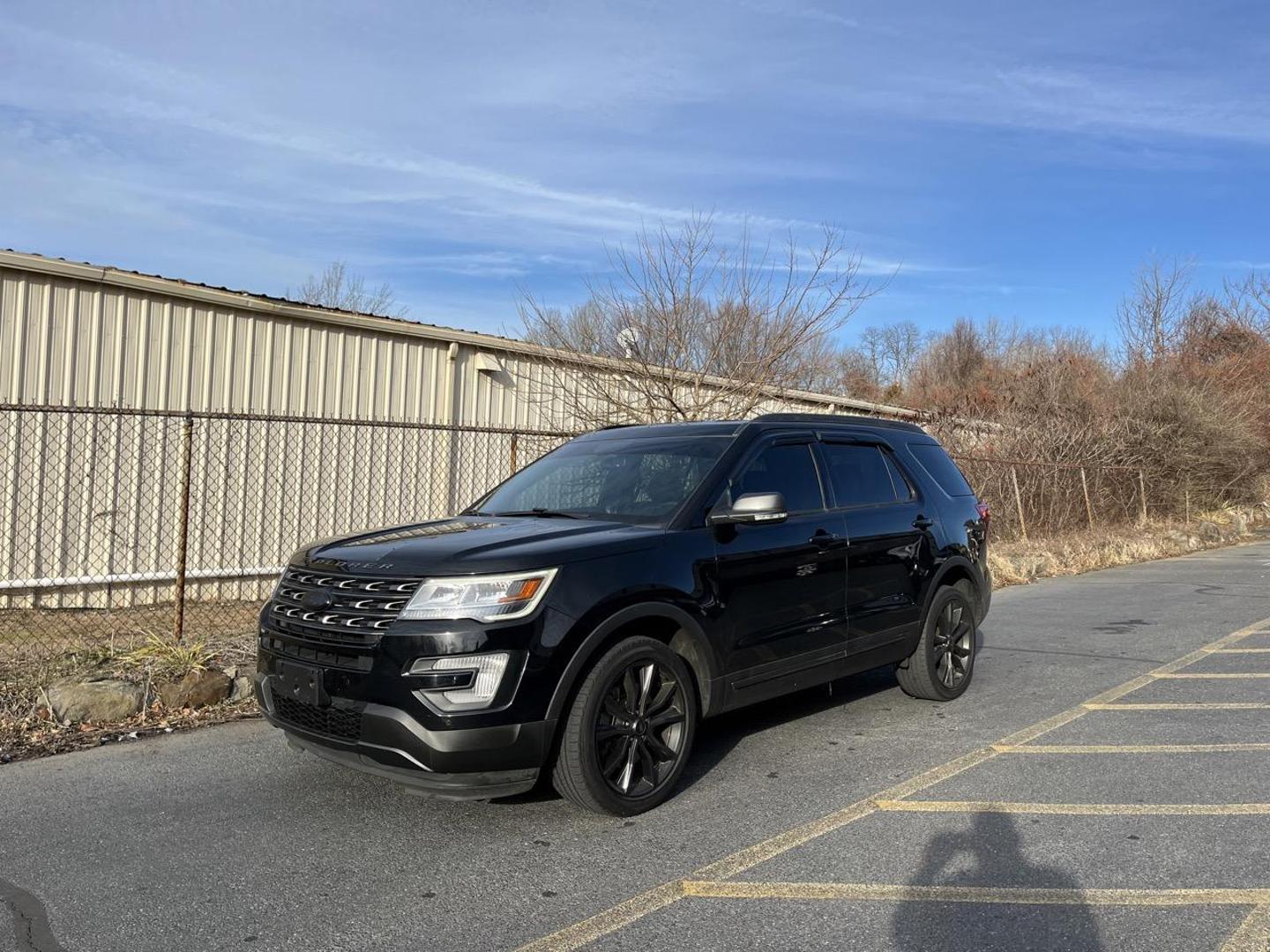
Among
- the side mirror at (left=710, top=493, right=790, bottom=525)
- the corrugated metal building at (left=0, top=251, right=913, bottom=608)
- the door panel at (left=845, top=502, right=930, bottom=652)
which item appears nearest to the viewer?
the side mirror at (left=710, top=493, right=790, bottom=525)

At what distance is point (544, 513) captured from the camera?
518 cm

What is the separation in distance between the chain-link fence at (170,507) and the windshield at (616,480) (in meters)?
2.83

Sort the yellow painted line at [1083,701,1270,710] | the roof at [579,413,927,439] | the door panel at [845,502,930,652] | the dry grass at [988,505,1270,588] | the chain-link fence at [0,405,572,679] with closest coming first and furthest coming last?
the roof at [579,413,927,439], the door panel at [845,502,930,652], the yellow painted line at [1083,701,1270,710], the chain-link fence at [0,405,572,679], the dry grass at [988,505,1270,588]

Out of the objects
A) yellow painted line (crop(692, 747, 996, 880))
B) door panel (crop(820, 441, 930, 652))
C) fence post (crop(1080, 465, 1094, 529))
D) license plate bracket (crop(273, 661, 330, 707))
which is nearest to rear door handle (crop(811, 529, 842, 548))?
door panel (crop(820, 441, 930, 652))

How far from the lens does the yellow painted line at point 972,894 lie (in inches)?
136

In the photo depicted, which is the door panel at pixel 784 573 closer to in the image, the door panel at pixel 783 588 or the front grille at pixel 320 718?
the door panel at pixel 783 588

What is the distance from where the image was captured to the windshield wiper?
199 inches

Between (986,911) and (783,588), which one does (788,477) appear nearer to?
(783,588)

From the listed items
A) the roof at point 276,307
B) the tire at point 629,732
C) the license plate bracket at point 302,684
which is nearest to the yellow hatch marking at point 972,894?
the tire at point 629,732

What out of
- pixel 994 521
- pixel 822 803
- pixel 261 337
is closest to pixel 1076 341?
pixel 994 521

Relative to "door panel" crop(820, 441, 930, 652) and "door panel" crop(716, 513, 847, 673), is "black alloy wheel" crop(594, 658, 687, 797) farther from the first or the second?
"door panel" crop(820, 441, 930, 652)

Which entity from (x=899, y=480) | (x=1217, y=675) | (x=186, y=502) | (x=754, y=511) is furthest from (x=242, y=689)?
(x=1217, y=675)

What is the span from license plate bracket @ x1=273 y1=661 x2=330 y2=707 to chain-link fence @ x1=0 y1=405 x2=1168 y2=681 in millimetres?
3164

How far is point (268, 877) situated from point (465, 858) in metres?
0.73
